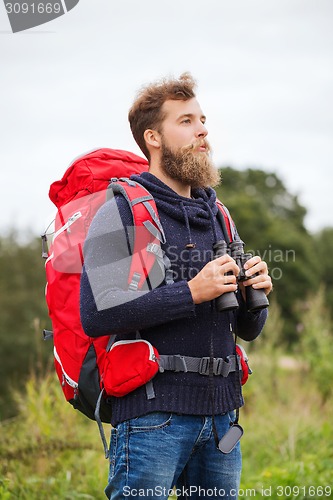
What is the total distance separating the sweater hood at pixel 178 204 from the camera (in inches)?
99.6

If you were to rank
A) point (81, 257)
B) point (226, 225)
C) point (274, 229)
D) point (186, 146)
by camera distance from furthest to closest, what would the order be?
point (274, 229) < point (226, 225) < point (186, 146) < point (81, 257)

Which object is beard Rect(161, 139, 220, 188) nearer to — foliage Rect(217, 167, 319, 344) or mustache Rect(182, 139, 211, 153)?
mustache Rect(182, 139, 211, 153)

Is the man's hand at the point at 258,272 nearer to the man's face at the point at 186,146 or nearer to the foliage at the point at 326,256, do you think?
the man's face at the point at 186,146

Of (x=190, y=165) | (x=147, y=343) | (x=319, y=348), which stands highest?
(x=190, y=165)

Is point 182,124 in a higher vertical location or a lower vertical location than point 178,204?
higher

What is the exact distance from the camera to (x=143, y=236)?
238 centimetres

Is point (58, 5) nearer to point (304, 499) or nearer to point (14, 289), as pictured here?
point (304, 499)

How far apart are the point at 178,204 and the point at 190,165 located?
7.0 inches

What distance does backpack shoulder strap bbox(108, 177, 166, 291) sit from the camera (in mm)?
2334

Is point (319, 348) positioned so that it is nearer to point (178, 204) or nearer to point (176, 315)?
point (178, 204)

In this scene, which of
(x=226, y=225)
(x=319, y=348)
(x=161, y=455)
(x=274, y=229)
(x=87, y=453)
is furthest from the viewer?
(x=274, y=229)

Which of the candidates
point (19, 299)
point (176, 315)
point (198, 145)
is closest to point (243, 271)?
point (176, 315)

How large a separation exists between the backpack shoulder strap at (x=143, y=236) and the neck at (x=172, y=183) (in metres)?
0.27

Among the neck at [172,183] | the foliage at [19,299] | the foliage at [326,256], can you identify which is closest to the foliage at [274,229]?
the foliage at [326,256]
